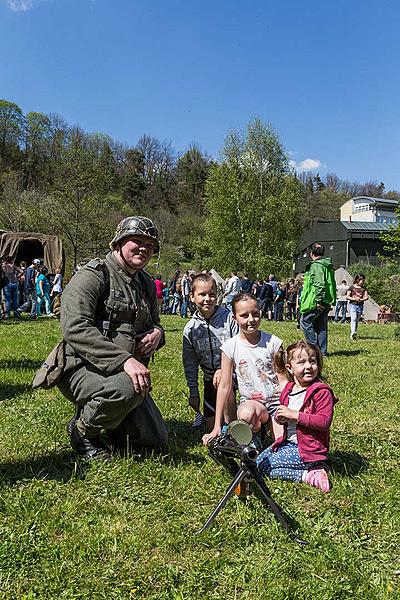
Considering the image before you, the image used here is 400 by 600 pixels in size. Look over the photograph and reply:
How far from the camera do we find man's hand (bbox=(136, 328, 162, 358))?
402 cm

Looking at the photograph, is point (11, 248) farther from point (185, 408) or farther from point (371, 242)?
point (371, 242)

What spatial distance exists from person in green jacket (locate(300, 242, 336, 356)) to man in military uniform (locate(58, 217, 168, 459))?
17.3 feet

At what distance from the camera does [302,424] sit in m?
3.57

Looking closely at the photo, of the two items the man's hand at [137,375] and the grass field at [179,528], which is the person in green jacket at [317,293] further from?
the man's hand at [137,375]

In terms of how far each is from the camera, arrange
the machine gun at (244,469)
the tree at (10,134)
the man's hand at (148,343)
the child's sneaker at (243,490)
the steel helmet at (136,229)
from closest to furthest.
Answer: the machine gun at (244,469) → the child's sneaker at (243,490) → the steel helmet at (136,229) → the man's hand at (148,343) → the tree at (10,134)

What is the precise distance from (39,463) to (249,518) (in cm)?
175

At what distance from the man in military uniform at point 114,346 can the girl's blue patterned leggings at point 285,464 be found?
868mm

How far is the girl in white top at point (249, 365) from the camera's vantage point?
158 inches

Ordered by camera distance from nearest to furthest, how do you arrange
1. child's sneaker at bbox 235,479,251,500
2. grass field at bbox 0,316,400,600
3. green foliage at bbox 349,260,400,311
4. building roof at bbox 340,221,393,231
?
grass field at bbox 0,316,400,600, child's sneaker at bbox 235,479,251,500, green foliage at bbox 349,260,400,311, building roof at bbox 340,221,393,231

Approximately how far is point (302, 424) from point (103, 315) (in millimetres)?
1697

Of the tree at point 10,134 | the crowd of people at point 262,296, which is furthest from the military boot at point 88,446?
the tree at point 10,134

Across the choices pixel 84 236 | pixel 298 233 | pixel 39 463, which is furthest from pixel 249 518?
pixel 298 233

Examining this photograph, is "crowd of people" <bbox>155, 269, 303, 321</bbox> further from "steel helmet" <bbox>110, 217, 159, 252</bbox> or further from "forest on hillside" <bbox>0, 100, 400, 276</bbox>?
"steel helmet" <bbox>110, 217, 159, 252</bbox>

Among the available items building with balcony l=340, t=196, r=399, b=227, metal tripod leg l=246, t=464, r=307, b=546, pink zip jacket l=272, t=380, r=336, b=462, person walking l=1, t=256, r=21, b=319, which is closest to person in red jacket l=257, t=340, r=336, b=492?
pink zip jacket l=272, t=380, r=336, b=462
